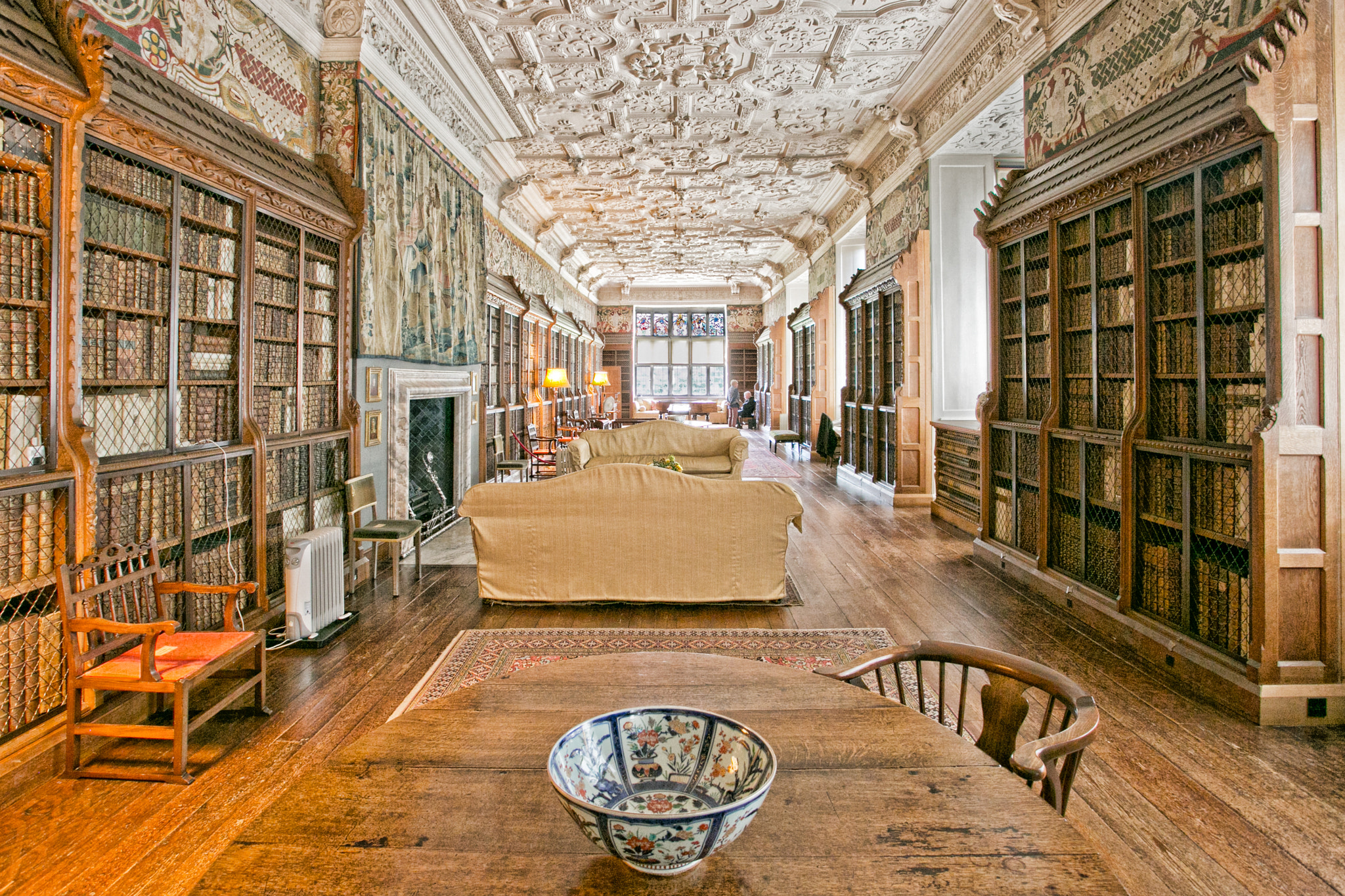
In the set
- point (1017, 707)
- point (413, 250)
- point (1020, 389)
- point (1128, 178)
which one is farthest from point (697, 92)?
point (1017, 707)

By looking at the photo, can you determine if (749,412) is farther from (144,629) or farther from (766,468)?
(144,629)

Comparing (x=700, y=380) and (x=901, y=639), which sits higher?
(x=700, y=380)

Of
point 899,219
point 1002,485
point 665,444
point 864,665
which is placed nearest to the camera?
point 864,665

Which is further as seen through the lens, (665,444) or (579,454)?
(665,444)

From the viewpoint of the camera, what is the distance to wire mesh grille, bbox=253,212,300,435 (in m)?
4.17

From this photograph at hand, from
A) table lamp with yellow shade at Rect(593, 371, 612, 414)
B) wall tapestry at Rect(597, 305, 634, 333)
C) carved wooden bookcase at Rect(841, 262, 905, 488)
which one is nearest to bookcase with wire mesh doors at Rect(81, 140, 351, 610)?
carved wooden bookcase at Rect(841, 262, 905, 488)

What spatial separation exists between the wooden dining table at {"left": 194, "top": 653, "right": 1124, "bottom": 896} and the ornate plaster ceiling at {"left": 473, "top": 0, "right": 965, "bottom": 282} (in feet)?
19.9

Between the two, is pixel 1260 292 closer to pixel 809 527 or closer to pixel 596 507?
pixel 596 507

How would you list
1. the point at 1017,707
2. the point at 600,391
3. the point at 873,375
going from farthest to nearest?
the point at 600,391 < the point at 873,375 < the point at 1017,707

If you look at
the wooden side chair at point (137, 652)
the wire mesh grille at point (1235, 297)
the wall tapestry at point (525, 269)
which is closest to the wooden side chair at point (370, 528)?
the wooden side chair at point (137, 652)

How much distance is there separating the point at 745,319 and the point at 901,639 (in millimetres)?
19184

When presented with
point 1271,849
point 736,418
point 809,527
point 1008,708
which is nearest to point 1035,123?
point 809,527

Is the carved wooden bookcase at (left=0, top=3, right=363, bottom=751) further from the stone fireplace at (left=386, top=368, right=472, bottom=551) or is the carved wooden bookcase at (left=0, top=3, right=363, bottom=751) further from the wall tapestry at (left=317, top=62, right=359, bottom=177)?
the stone fireplace at (left=386, top=368, right=472, bottom=551)

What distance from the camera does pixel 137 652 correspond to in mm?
2793
